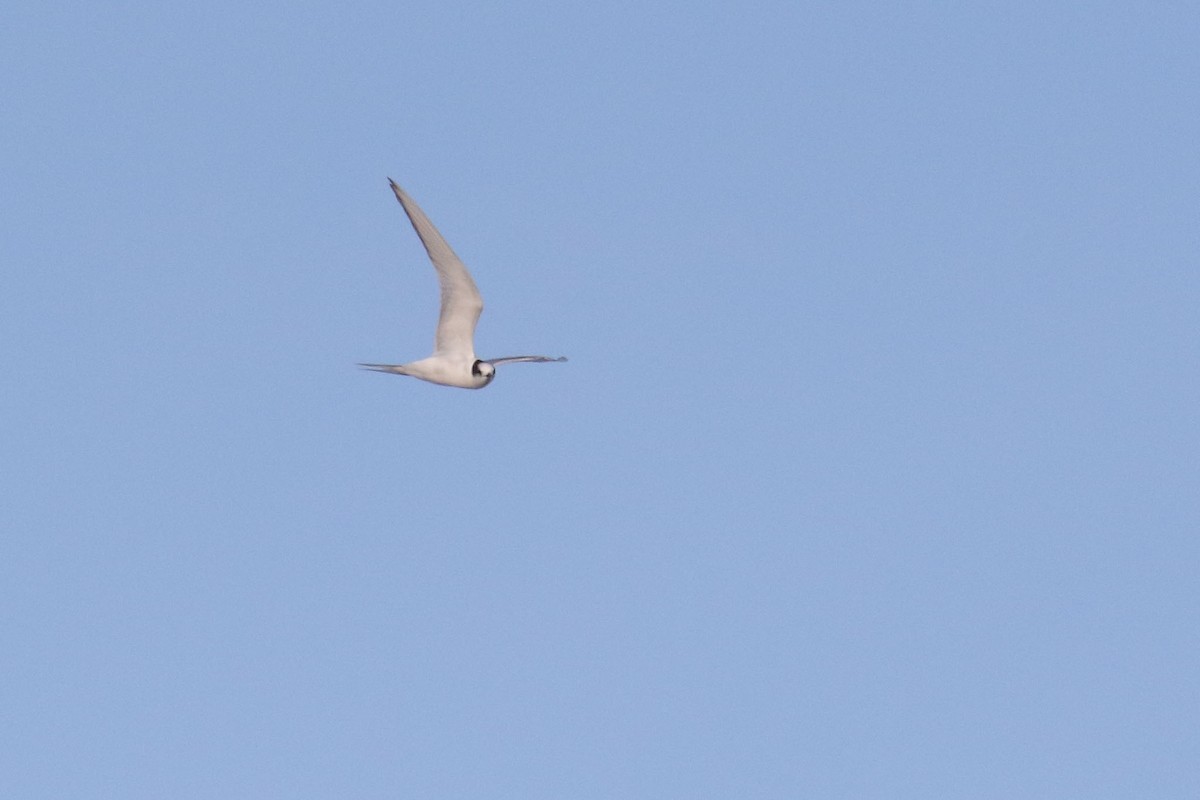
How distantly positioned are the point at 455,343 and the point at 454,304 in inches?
41.9

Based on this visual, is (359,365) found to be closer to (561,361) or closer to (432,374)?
(432,374)

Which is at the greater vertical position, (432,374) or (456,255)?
(456,255)

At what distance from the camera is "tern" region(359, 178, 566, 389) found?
42.4 m

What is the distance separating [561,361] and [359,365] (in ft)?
18.1

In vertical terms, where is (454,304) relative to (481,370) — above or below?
above

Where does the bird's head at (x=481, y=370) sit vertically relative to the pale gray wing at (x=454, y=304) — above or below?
below

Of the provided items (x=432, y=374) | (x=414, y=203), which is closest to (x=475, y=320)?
(x=432, y=374)

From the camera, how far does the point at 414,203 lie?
39.2m

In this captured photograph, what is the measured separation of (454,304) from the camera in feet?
141

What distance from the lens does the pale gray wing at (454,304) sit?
41938mm

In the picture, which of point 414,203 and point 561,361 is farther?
point 561,361

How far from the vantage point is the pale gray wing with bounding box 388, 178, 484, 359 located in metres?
41.9

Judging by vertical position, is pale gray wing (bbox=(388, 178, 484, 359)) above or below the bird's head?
above

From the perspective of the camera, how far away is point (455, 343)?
1705 inches
